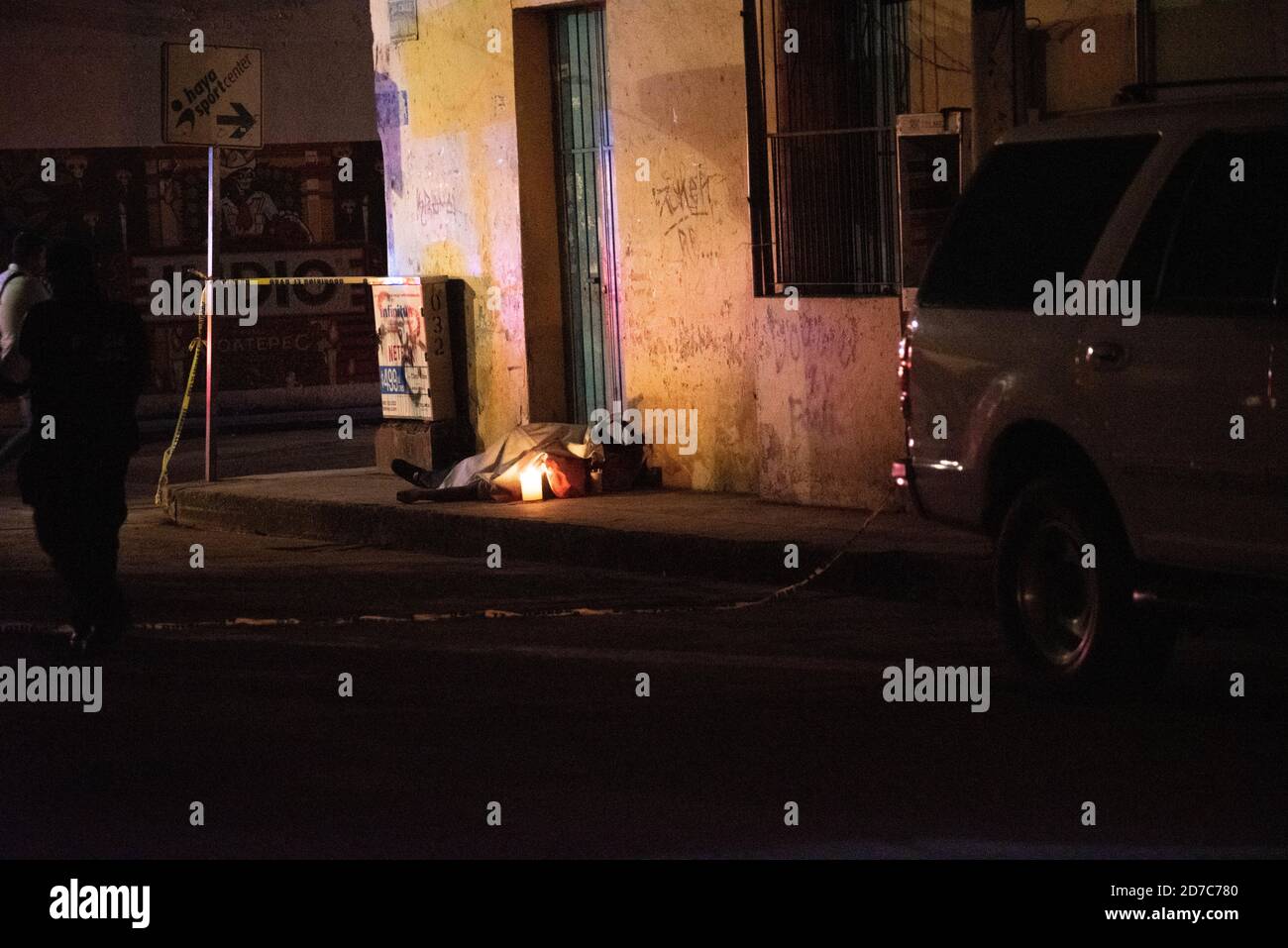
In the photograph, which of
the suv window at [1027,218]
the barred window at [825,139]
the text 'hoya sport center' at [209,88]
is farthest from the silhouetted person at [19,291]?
the suv window at [1027,218]

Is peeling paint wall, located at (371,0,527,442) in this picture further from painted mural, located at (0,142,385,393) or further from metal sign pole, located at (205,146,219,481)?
painted mural, located at (0,142,385,393)

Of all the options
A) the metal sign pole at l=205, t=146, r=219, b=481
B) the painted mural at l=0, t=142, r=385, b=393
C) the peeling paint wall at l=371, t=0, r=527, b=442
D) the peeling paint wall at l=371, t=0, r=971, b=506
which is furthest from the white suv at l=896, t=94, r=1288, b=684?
the painted mural at l=0, t=142, r=385, b=393

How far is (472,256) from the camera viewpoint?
1609 cm

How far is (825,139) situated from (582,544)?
279cm

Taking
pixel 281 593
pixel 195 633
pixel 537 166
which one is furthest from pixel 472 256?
pixel 195 633

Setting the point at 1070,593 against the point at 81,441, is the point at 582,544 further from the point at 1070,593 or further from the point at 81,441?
the point at 1070,593

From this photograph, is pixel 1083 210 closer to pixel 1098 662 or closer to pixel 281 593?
pixel 1098 662

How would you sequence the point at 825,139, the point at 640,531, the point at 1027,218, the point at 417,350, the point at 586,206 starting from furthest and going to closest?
1. the point at 417,350
2. the point at 586,206
3. the point at 825,139
4. the point at 640,531
5. the point at 1027,218

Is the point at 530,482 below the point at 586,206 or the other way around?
below

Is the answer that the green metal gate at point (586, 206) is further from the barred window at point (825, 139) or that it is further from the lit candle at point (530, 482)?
the barred window at point (825, 139)

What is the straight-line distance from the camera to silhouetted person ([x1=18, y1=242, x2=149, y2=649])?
10.1 metres

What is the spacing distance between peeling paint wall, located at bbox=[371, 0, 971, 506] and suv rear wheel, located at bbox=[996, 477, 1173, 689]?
13.6 ft

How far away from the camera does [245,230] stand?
84.3ft

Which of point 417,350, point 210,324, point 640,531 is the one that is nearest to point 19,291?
point 210,324
